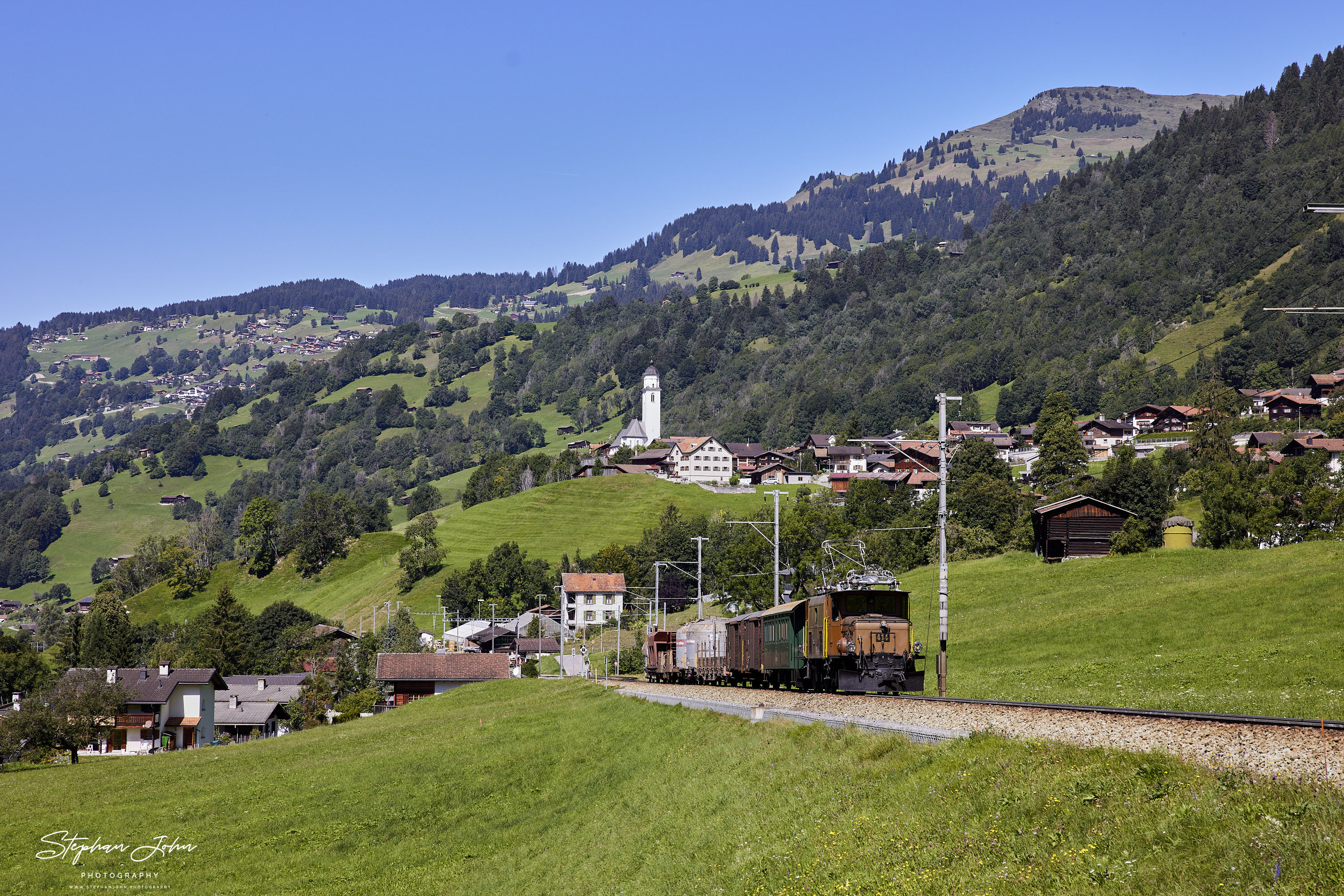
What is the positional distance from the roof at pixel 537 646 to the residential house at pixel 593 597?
458 centimetres

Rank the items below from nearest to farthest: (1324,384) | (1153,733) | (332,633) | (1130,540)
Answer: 1. (1153,733)
2. (1130,540)
3. (332,633)
4. (1324,384)

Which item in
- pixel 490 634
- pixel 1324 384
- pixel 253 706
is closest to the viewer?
pixel 253 706

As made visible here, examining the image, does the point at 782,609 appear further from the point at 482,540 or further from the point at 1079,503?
the point at 482,540

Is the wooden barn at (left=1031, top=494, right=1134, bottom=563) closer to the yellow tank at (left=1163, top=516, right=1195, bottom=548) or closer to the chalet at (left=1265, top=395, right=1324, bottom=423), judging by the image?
the yellow tank at (left=1163, top=516, right=1195, bottom=548)

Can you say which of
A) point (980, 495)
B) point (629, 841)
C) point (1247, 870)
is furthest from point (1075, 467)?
point (1247, 870)

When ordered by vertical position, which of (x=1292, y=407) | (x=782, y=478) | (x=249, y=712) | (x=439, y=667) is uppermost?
(x=1292, y=407)

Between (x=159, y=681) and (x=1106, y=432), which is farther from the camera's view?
(x=1106, y=432)

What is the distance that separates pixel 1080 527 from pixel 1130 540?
4.70 meters

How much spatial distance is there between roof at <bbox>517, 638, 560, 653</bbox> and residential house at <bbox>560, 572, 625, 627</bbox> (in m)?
4.58

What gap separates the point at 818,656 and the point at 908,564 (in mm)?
58617

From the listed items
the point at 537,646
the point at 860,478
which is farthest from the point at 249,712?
the point at 860,478

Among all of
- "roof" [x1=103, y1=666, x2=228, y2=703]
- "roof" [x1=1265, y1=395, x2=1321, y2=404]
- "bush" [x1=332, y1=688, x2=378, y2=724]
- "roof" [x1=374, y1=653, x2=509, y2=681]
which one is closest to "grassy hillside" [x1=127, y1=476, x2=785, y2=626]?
"roof" [x1=374, y1=653, x2=509, y2=681]

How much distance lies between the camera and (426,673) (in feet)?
322

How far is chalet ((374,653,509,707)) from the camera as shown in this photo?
97.9 meters
